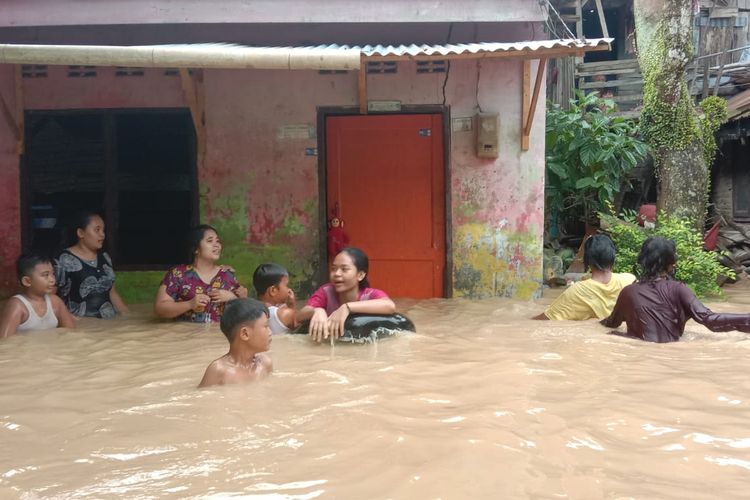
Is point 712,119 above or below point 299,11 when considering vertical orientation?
below

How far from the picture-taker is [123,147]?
8.25 metres

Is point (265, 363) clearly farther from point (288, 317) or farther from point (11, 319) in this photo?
point (11, 319)

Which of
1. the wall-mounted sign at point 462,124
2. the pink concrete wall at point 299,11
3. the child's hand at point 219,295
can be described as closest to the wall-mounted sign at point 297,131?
the pink concrete wall at point 299,11

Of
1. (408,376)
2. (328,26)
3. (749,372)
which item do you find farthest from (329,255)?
(749,372)

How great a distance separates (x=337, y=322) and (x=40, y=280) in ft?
8.83

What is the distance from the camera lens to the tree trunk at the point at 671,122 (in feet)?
29.7

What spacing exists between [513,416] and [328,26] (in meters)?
5.89

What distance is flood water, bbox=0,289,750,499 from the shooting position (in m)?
2.63

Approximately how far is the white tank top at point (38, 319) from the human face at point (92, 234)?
79 centimetres

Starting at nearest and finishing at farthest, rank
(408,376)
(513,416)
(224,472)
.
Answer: (224,472) < (513,416) < (408,376)

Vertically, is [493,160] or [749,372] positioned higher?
[493,160]

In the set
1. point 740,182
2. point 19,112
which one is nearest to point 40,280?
point 19,112

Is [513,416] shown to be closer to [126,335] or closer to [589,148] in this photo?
[126,335]

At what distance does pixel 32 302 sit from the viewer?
5730mm
